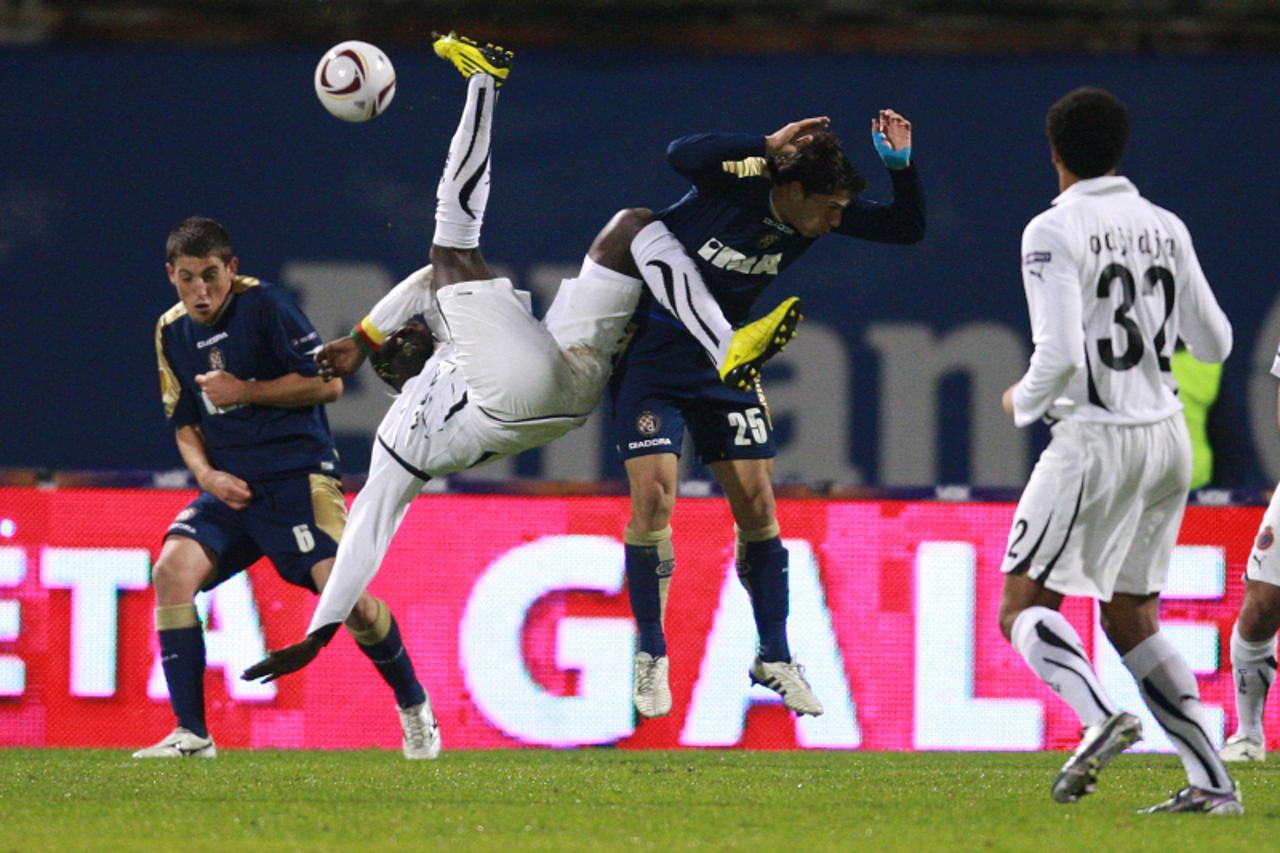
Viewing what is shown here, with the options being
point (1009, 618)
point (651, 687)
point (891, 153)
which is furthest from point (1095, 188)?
point (651, 687)

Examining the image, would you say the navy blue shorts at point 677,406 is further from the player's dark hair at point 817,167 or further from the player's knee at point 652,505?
the player's dark hair at point 817,167

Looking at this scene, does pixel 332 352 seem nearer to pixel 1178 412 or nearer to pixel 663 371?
pixel 663 371

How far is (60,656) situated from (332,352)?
7.10 ft

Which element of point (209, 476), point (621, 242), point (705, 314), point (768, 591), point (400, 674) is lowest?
point (400, 674)

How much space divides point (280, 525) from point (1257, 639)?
3.49m

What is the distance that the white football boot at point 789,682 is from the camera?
6.36 meters

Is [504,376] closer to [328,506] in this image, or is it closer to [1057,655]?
[328,506]

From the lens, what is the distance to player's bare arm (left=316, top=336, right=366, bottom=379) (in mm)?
6348

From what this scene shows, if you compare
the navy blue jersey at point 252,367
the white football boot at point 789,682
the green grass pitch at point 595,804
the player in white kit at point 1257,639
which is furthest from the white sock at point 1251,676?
the navy blue jersey at point 252,367

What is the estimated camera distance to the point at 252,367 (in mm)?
6844

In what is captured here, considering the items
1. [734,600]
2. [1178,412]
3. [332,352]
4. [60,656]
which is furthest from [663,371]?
[60,656]

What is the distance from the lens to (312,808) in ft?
16.4

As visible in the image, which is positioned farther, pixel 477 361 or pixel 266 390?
pixel 266 390

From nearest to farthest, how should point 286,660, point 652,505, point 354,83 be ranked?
point 286,660
point 652,505
point 354,83
